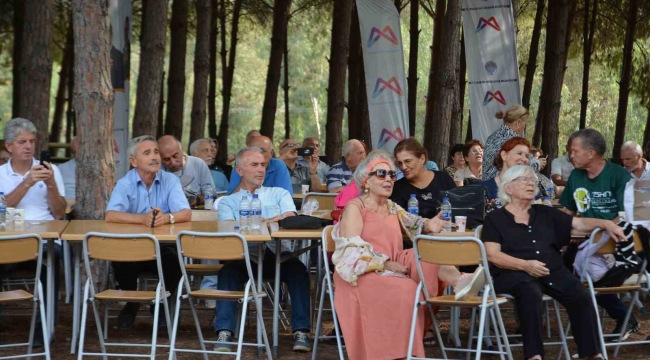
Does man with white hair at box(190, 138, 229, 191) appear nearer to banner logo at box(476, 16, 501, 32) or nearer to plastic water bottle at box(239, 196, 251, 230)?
plastic water bottle at box(239, 196, 251, 230)

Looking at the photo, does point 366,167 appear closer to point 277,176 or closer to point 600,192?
point 600,192

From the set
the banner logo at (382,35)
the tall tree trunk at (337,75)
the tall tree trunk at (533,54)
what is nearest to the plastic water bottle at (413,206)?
the banner logo at (382,35)

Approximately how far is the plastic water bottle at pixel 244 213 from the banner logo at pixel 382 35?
8.02 meters

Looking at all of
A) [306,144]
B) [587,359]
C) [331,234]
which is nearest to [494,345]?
[587,359]

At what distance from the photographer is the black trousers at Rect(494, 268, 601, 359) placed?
6590 mm

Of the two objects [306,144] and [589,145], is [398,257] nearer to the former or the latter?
[589,145]

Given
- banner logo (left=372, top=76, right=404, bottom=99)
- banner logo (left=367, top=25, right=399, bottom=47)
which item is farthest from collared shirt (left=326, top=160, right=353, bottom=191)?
banner logo (left=367, top=25, right=399, bottom=47)

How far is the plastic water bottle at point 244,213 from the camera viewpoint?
24.6 feet

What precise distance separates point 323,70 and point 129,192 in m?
38.2

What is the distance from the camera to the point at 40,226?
7715mm

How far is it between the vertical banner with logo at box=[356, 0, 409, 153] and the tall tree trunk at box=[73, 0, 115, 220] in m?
6.91

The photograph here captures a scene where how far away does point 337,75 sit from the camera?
18.4 meters

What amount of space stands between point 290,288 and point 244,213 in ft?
2.16

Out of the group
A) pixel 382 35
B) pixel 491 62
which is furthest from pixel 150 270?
pixel 491 62
